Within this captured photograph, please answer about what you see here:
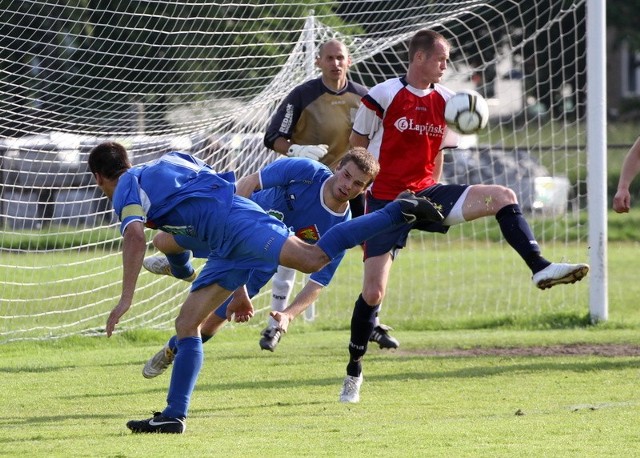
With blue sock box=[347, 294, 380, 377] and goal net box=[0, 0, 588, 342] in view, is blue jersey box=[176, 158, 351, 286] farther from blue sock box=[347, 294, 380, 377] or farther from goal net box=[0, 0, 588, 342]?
goal net box=[0, 0, 588, 342]

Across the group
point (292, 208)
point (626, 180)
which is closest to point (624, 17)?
point (626, 180)

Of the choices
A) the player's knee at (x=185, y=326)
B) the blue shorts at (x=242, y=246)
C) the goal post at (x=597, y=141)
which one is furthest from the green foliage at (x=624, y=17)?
the player's knee at (x=185, y=326)

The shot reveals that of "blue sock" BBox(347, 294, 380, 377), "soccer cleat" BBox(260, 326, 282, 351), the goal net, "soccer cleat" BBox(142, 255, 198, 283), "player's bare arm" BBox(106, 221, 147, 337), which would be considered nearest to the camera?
"player's bare arm" BBox(106, 221, 147, 337)

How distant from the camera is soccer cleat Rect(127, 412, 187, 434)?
619cm

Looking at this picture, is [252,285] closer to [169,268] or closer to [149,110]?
[169,268]

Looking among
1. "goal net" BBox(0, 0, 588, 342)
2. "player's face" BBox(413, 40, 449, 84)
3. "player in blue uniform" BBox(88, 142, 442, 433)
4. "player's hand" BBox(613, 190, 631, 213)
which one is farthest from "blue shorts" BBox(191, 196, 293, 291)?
"goal net" BBox(0, 0, 588, 342)

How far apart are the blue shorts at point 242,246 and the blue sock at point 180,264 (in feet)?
4.94

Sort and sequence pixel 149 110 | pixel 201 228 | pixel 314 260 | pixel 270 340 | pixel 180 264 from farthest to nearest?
pixel 149 110
pixel 270 340
pixel 180 264
pixel 201 228
pixel 314 260

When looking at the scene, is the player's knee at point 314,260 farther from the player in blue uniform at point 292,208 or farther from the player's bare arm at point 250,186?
the player's bare arm at point 250,186

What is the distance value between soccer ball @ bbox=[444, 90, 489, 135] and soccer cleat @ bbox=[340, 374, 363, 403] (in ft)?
5.77

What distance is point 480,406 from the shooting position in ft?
23.2

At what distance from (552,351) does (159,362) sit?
365cm

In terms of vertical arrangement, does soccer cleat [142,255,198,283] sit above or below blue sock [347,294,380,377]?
above

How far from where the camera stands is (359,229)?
626 cm
